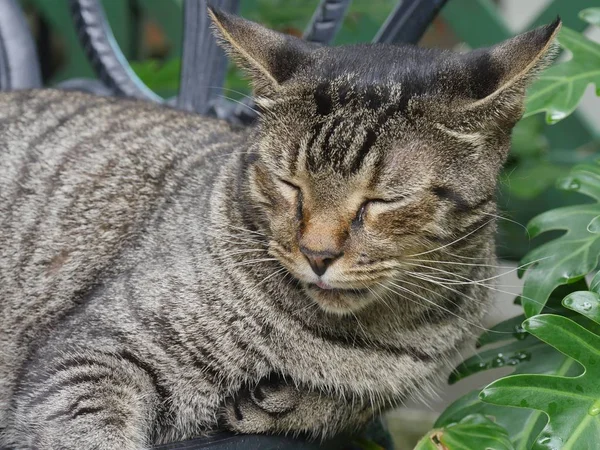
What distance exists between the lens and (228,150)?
188 cm

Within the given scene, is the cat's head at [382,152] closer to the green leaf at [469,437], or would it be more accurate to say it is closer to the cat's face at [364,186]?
the cat's face at [364,186]

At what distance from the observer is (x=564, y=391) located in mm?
1438

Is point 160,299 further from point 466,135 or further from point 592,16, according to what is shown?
point 592,16

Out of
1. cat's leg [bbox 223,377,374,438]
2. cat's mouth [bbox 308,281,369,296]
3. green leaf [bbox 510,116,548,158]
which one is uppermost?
cat's mouth [bbox 308,281,369,296]

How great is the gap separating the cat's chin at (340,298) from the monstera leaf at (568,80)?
54 cm

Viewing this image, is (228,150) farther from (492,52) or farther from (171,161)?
(492,52)

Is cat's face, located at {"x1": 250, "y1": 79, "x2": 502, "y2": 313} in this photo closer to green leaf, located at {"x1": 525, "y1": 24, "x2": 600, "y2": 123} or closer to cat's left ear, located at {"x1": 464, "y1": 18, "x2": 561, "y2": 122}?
cat's left ear, located at {"x1": 464, "y1": 18, "x2": 561, "y2": 122}

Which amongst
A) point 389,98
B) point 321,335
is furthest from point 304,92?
point 321,335

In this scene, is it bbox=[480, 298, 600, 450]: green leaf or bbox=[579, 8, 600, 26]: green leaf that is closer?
bbox=[480, 298, 600, 450]: green leaf

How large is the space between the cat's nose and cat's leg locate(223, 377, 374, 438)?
32 cm

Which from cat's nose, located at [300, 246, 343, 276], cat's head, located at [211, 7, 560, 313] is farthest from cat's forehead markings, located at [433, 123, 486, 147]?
cat's nose, located at [300, 246, 343, 276]

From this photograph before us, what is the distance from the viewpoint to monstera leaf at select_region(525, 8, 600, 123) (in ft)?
5.74

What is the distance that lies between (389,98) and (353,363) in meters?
0.54

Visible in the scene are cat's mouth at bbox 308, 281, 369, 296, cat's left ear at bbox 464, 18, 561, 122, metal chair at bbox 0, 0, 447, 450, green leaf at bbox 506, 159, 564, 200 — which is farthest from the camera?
green leaf at bbox 506, 159, 564, 200
